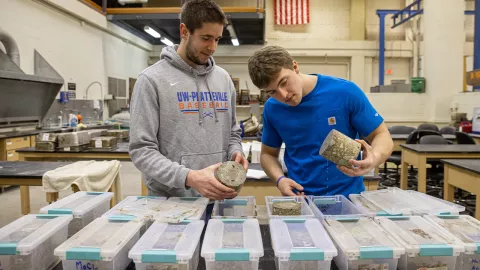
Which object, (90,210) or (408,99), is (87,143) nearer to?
(90,210)

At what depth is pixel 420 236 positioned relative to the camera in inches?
45.2

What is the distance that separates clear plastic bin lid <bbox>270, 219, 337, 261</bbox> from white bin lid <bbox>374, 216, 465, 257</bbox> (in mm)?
226

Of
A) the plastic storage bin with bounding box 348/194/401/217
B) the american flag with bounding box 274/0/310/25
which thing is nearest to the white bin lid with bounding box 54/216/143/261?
the plastic storage bin with bounding box 348/194/401/217

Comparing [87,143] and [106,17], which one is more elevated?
[106,17]

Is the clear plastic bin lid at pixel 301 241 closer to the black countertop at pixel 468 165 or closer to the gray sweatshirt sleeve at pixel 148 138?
the gray sweatshirt sleeve at pixel 148 138

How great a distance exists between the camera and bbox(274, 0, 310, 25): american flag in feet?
36.2

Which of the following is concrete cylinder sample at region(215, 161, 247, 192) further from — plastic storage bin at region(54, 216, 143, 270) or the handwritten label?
the handwritten label

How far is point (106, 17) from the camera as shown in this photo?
862 cm

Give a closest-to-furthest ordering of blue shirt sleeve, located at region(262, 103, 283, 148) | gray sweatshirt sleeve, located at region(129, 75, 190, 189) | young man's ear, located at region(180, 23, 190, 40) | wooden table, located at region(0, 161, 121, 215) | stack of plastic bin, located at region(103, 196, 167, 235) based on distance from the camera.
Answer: stack of plastic bin, located at region(103, 196, 167, 235) → gray sweatshirt sleeve, located at region(129, 75, 190, 189) → young man's ear, located at region(180, 23, 190, 40) → blue shirt sleeve, located at region(262, 103, 283, 148) → wooden table, located at region(0, 161, 121, 215)

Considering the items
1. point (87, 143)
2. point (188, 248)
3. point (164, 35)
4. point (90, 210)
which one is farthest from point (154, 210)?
point (164, 35)

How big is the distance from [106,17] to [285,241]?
8.79 m

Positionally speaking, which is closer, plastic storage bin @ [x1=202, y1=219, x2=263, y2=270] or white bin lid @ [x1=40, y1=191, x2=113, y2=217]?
plastic storage bin @ [x1=202, y1=219, x2=263, y2=270]

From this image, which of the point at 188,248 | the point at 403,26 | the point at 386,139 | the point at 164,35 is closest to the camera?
the point at 188,248

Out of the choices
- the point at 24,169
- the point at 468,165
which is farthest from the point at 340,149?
the point at 24,169
